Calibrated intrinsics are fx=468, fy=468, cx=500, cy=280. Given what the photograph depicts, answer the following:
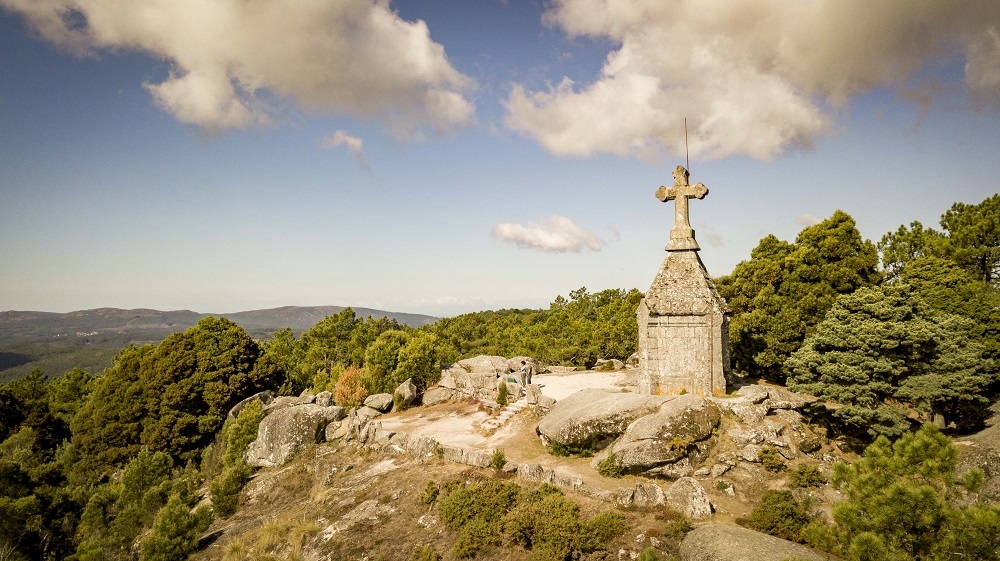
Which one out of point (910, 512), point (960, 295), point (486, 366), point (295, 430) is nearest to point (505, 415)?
point (486, 366)

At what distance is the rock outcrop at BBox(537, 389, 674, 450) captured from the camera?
17172 mm

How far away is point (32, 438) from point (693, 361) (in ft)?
145

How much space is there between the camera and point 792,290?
2555 cm

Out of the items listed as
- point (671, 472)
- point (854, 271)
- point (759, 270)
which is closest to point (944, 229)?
point (854, 271)

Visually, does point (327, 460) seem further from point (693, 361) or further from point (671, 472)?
point (693, 361)

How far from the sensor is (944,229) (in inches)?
1267

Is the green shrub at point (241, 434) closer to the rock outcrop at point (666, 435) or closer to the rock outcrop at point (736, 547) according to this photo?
the rock outcrop at point (666, 435)

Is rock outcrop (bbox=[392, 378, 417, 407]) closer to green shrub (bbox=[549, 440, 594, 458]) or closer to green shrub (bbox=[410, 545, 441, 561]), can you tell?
green shrub (bbox=[549, 440, 594, 458])

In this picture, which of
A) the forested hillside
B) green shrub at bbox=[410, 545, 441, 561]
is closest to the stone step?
the forested hillside

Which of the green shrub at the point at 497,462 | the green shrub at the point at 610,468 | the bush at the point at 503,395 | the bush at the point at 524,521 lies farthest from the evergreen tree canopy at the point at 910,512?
the bush at the point at 503,395

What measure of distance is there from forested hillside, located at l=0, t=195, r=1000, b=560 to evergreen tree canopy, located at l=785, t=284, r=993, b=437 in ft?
0.22

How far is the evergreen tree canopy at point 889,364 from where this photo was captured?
52.6 ft

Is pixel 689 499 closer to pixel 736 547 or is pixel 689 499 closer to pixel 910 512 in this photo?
pixel 736 547

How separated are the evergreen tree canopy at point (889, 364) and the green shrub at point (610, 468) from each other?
7.84 meters
